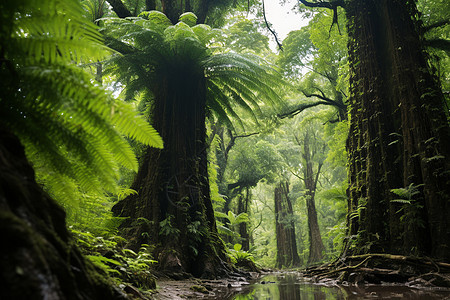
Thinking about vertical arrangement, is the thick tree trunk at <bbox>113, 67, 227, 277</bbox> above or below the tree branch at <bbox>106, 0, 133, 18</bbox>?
below

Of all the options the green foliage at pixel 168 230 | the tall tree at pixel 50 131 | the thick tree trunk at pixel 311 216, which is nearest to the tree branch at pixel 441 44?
the green foliage at pixel 168 230

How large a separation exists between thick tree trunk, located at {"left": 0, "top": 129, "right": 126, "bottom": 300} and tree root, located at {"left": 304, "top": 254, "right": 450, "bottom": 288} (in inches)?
133

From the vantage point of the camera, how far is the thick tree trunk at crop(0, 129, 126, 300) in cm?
77

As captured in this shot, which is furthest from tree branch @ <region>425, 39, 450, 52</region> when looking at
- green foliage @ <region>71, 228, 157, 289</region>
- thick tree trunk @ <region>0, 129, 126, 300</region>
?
thick tree trunk @ <region>0, 129, 126, 300</region>

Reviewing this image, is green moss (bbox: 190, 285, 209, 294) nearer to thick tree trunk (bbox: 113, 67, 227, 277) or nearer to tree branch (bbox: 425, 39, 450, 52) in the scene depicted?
thick tree trunk (bbox: 113, 67, 227, 277)

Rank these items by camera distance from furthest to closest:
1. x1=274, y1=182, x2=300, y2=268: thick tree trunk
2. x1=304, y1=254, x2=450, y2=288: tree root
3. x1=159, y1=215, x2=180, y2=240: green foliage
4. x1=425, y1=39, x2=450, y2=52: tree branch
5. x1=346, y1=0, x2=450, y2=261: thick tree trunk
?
x1=274, y1=182, x2=300, y2=268: thick tree trunk < x1=425, y1=39, x2=450, y2=52: tree branch < x1=159, y1=215, x2=180, y2=240: green foliage < x1=346, y1=0, x2=450, y2=261: thick tree trunk < x1=304, y1=254, x2=450, y2=288: tree root

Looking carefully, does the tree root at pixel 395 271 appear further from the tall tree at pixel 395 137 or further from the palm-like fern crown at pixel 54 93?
the palm-like fern crown at pixel 54 93

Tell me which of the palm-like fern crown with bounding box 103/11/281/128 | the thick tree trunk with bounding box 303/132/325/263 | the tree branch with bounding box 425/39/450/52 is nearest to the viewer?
the palm-like fern crown with bounding box 103/11/281/128

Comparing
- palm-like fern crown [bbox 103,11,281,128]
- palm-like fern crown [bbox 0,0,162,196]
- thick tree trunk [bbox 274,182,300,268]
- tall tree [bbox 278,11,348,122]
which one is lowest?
thick tree trunk [bbox 274,182,300,268]

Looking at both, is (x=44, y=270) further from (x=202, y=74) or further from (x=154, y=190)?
(x=202, y=74)

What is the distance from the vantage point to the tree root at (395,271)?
316 cm

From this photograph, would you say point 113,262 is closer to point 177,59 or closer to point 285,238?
point 177,59

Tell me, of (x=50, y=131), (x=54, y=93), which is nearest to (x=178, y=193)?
(x=50, y=131)

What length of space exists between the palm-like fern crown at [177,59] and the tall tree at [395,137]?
1795 mm
